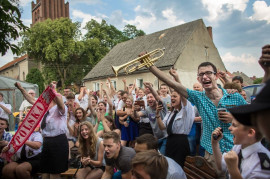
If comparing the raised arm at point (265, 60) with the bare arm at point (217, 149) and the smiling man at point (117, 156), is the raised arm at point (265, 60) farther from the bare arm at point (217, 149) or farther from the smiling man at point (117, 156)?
the smiling man at point (117, 156)

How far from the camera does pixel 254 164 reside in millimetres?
2066

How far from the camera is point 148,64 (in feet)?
11.3

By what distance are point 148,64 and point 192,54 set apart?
22980 millimetres

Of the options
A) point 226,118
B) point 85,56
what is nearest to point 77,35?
point 85,56

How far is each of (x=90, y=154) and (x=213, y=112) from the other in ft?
9.49

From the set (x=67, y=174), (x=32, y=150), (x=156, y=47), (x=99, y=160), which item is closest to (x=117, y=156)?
(x=99, y=160)

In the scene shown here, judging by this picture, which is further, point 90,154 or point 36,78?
point 36,78

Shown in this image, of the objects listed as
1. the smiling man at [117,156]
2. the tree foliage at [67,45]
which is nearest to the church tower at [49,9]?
the tree foliage at [67,45]

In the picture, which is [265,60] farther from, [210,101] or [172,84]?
[172,84]

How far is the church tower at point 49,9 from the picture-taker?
61594mm

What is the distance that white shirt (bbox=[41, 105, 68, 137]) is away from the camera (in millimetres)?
4684

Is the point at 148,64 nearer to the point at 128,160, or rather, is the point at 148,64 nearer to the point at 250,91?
the point at 128,160

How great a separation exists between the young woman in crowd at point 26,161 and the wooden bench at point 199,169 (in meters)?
3.53

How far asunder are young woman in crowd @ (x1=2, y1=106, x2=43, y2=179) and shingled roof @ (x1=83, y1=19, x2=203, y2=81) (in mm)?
19481
